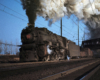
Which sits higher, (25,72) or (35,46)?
(35,46)

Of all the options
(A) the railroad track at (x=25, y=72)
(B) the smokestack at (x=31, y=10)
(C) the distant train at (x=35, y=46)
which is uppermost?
(B) the smokestack at (x=31, y=10)

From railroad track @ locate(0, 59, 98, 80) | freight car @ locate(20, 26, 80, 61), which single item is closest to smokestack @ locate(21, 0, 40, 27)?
freight car @ locate(20, 26, 80, 61)

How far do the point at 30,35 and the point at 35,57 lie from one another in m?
2.24

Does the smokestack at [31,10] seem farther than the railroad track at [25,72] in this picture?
Yes

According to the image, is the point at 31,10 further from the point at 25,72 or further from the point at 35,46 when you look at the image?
the point at 25,72

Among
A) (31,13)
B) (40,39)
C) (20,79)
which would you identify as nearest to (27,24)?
(31,13)

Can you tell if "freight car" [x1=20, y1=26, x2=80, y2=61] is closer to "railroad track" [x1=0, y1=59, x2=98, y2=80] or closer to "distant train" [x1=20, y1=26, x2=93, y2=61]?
"distant train" [x1=20, y1=26, x2=93, y2=61]

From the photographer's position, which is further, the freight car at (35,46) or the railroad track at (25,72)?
the freight car at (35,46)

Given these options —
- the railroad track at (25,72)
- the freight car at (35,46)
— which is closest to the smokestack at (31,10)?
the freight car at (35,46)

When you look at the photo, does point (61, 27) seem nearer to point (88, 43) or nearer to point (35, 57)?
point (35, 57)

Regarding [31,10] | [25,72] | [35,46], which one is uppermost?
[31,10]

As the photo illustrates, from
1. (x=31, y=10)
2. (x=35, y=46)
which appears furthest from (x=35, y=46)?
(x=31, y=10)

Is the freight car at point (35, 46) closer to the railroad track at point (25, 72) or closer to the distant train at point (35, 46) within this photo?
the distant train at point (35, 46)

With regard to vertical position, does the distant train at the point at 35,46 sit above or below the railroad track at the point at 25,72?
above
